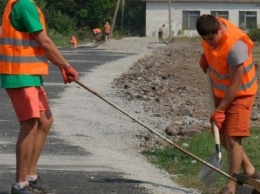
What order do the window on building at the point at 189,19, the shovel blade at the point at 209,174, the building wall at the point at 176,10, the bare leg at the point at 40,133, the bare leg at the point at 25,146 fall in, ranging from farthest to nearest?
the building wall at the point at 176,10 < the window on building at the point at 189,19 < the shovel blade at the point at 209,174 < the bare leg at the point at 40,133 < the bare leg at the point at 25,146

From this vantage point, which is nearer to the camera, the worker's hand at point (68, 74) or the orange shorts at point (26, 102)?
the orange shorts at point (26, 102)

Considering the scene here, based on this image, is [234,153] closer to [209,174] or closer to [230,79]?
[209,174]

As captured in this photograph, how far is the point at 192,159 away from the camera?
41.5 ft

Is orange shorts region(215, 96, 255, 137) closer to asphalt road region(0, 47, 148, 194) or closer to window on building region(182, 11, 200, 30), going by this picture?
asphalt road region(0, 47, 148, 194)

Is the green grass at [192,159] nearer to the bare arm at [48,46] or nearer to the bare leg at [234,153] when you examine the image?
the bare leg at [234,153]

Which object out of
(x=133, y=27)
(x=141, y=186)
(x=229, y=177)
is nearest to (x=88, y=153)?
(x=141, y=186)

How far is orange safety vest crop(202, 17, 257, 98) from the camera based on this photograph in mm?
9865

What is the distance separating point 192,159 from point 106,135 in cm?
256

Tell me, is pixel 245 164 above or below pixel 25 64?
below

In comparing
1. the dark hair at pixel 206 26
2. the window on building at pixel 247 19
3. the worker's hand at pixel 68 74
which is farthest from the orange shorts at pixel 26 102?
the window on building at pixel 247 19

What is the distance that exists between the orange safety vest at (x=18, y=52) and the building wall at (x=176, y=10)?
72.9 metres

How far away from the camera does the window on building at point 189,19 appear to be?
8212 centimetres

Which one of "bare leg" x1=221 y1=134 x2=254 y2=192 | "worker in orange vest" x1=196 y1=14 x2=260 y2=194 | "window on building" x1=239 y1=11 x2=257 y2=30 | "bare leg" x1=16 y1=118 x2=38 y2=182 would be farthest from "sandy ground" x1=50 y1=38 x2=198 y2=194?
"window on building" x1=239 y1=11 x2=257 y2=30

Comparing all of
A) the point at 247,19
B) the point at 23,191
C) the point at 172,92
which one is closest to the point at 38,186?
the point at 23,191
